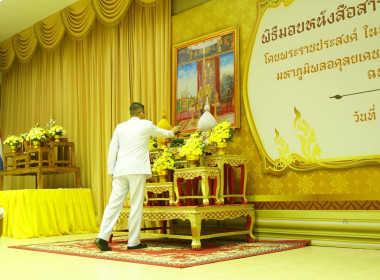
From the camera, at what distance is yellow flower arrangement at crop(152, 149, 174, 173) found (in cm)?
530

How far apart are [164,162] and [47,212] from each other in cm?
245

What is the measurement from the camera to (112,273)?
11.2 feet

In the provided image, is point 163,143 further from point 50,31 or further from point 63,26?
point 50,31

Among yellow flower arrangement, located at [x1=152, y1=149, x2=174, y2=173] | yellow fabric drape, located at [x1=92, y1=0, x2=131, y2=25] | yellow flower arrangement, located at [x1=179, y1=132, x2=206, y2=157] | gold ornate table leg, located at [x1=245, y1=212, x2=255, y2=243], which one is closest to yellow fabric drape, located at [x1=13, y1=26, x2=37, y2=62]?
yellow fabric drape, located at [x1=92, y1=0, x2=131, y2=25]

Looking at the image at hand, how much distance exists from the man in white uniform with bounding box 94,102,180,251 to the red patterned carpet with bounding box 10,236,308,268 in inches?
8.1

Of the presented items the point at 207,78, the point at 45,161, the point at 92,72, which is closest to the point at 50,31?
the point at 92,72

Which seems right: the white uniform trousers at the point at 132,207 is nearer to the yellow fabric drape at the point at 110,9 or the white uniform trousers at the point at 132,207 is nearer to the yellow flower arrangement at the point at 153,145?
the yellow flower arrangement at the point at 153,145

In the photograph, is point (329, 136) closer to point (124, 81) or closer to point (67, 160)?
point (124, 81)

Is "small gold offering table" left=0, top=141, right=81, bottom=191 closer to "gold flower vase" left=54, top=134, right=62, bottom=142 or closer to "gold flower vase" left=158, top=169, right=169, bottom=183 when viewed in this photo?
"gold flower vase" left=54, top=134, right=62, bottom=142

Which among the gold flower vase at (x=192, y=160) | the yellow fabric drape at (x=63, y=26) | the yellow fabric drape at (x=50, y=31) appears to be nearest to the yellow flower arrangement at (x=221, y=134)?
the gold flower vase at (x=192, y=160)

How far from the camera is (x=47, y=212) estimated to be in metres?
6.76

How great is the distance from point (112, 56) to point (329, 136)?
4104 millimetres

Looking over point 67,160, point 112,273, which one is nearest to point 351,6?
point 112,273

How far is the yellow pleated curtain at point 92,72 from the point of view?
690 centimetres
